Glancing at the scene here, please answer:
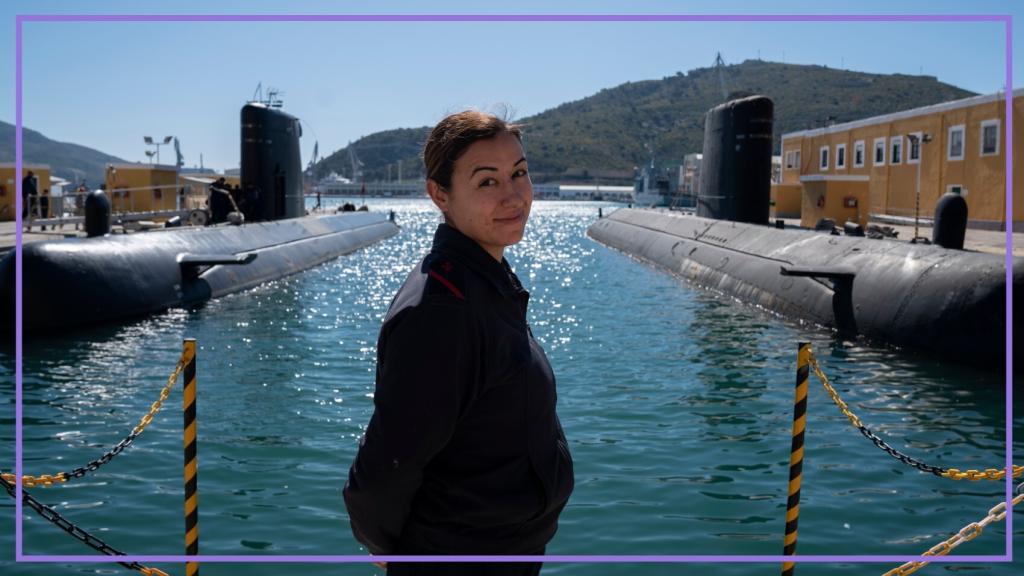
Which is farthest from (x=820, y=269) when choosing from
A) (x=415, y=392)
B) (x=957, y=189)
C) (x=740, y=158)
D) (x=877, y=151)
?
(x=877, y=151)

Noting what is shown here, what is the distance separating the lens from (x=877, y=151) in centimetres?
3512

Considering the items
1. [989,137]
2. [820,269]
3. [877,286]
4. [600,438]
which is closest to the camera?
[600,438]

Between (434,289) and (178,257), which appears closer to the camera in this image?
(434,289)

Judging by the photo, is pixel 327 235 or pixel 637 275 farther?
pixel 327 235

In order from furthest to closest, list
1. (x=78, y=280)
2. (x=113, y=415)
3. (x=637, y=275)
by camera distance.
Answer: (x=637, y=275), (x=78, y=280), (x=113, y=415)

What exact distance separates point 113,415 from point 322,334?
5.12 m

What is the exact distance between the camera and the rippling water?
228 inches

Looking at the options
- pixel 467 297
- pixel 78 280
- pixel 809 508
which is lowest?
pixel 809 508

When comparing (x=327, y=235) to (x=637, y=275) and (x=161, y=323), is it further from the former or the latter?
(x=161, y=323)

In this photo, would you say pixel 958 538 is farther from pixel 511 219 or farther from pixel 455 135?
pixel 455 135

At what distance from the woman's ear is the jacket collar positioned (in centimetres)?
7

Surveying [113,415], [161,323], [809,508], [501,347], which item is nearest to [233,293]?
[161,323]

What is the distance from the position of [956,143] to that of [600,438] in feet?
85.4

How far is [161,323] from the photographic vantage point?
13.9 metres
